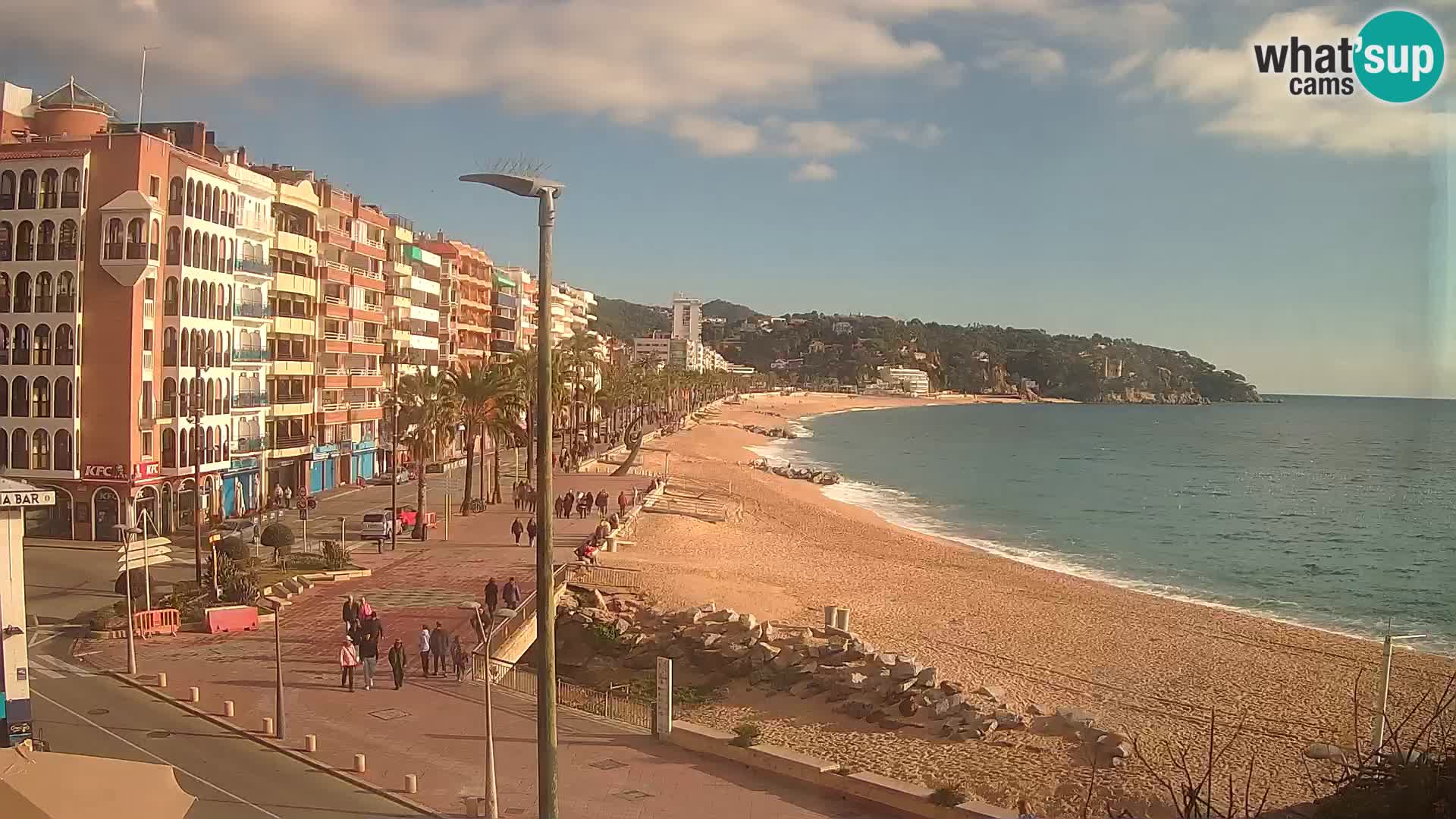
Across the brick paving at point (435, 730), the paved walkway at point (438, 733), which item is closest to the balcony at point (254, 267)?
the brick paving at point (435, 730)

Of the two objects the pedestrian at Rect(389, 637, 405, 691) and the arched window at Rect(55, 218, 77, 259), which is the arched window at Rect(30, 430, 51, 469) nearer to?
the arched window at Rect(55, 218, 77, 259)

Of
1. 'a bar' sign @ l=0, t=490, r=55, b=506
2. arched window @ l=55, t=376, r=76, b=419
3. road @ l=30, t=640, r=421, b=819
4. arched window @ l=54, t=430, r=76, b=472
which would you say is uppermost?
arched window @ l=55, t=376, r=76, b=419

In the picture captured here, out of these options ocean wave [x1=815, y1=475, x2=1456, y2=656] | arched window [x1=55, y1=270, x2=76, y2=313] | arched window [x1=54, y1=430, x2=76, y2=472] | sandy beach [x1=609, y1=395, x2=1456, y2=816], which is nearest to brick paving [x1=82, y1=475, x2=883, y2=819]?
sandy beach [x1=609, y1=395, x2=1456, y2=816]

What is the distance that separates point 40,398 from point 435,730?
30.4m

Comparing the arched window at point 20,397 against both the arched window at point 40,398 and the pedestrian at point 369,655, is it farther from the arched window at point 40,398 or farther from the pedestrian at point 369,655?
the pedestrian at point 369,655

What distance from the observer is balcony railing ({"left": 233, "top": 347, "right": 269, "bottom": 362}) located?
46875 millimetres

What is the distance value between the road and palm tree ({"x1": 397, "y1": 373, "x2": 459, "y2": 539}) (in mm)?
19288

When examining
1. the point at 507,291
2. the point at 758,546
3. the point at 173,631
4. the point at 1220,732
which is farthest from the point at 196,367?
the point at 507,291

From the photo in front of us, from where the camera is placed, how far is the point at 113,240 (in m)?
39.7

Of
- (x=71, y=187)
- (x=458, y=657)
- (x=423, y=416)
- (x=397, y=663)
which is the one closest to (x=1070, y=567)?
(x=423, y=416)

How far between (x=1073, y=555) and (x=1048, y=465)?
57675mm

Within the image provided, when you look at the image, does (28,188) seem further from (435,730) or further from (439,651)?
(435,730)

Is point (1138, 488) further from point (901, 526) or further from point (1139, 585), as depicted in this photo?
point (1139, 585)

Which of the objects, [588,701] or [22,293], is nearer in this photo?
[588,701]
